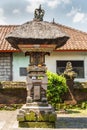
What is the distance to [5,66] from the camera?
23.8 metres

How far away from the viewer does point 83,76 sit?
24062 millimetres

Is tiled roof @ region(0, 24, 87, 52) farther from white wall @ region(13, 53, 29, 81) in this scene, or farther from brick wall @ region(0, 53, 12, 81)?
white wall @ region(13, 53, 29, 81)

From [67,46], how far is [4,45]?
13.4 ft

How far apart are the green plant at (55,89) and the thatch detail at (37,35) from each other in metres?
5.88

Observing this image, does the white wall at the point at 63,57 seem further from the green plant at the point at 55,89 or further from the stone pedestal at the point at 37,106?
the stone pedestal at the point at 37,106

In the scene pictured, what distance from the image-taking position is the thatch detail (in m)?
12.2

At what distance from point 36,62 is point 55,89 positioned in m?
5.74

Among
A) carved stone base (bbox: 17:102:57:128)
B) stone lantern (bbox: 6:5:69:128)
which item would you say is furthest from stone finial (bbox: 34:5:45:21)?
carved stone base (bbox: 17:102:57:128)

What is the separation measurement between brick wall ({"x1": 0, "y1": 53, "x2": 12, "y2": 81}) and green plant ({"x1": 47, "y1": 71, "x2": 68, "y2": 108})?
5917 millimetres

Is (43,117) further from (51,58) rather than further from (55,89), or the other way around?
(51,58)

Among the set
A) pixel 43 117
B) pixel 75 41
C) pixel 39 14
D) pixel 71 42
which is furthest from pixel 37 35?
pixel 75 41

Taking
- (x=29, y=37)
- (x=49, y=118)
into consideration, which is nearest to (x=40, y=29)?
(x=29, y=37)

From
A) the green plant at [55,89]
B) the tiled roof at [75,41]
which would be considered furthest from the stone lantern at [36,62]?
the tiled roof at [75,41]

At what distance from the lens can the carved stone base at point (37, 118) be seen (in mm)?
12174
